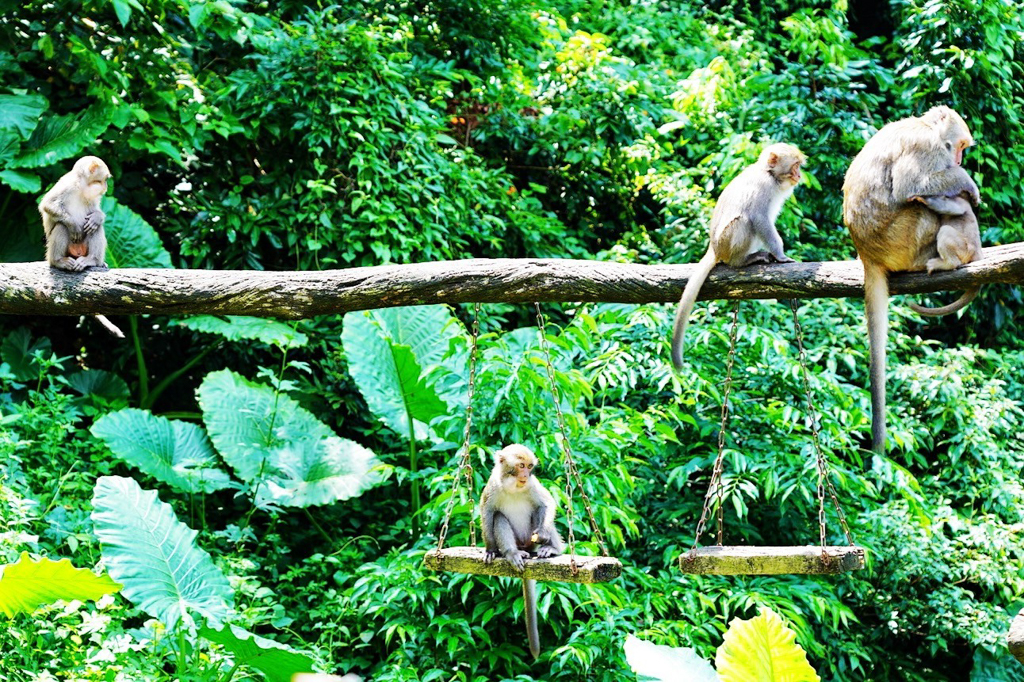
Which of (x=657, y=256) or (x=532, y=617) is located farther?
(x=657, y=256)

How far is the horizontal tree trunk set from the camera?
424cm

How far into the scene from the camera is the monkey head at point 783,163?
502 cm

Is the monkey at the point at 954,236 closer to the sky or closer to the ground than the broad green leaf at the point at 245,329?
closer to the sky

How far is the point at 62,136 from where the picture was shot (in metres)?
7.02

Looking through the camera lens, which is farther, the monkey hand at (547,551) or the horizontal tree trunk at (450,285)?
the monkey hand at (547,551)

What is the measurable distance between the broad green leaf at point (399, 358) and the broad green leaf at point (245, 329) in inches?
16.8

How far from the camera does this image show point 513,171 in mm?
9648

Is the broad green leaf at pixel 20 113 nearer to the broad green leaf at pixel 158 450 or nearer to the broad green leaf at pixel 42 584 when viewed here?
the broad green leaf at pixel 158 450

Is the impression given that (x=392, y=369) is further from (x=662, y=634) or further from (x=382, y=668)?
(x=662, y=634)

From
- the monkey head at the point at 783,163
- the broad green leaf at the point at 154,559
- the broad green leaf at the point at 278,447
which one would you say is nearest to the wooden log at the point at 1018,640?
the monkey head at the point at 783,163

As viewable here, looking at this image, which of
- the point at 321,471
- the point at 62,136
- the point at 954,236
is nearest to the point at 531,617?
the point at 321,471

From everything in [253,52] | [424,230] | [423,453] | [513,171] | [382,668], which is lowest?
[382,668]

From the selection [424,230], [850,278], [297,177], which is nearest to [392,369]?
[424,230]

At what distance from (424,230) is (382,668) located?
3220mm
